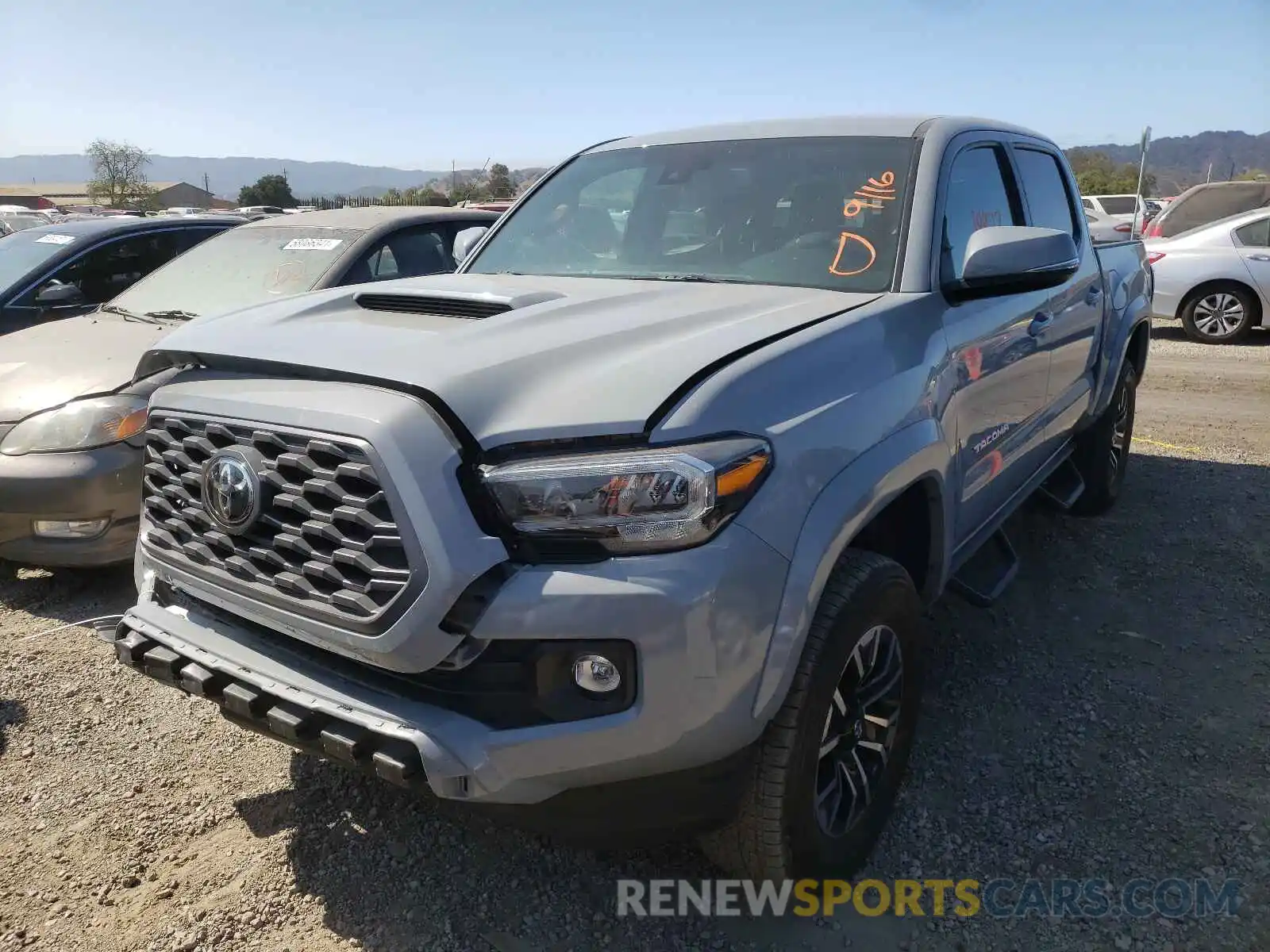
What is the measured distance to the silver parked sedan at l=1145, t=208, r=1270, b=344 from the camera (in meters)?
10.6

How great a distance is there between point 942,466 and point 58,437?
3540mm

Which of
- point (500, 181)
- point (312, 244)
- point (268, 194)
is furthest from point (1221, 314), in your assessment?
point (268, 194)

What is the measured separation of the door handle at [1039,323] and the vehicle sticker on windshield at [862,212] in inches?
32.2

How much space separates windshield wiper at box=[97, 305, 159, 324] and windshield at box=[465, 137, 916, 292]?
7.84 feet

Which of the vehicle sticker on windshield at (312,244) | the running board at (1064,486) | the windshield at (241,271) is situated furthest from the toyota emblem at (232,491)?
the running board at (1064,486)

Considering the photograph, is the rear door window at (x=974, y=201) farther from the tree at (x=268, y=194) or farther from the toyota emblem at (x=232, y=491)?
the tree at (x=268, y=194)

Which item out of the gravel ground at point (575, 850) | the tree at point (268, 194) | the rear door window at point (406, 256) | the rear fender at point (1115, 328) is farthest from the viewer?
the tree at point (268, 194)

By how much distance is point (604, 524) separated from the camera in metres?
1.80

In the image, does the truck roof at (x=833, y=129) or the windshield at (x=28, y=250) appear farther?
the windshield at (x=28, y=250)

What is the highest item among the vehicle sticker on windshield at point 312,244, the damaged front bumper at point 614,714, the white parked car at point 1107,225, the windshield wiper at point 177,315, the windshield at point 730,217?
the windshield at point 730,217

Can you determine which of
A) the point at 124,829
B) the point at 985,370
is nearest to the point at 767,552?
the point at 985,370

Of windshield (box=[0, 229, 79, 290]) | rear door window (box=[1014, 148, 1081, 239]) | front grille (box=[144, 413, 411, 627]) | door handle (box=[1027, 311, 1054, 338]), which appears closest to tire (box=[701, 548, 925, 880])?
front grille (box=[144, 413, 411, 627])

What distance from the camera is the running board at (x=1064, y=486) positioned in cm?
477

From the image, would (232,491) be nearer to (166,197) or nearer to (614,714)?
(614,714)
